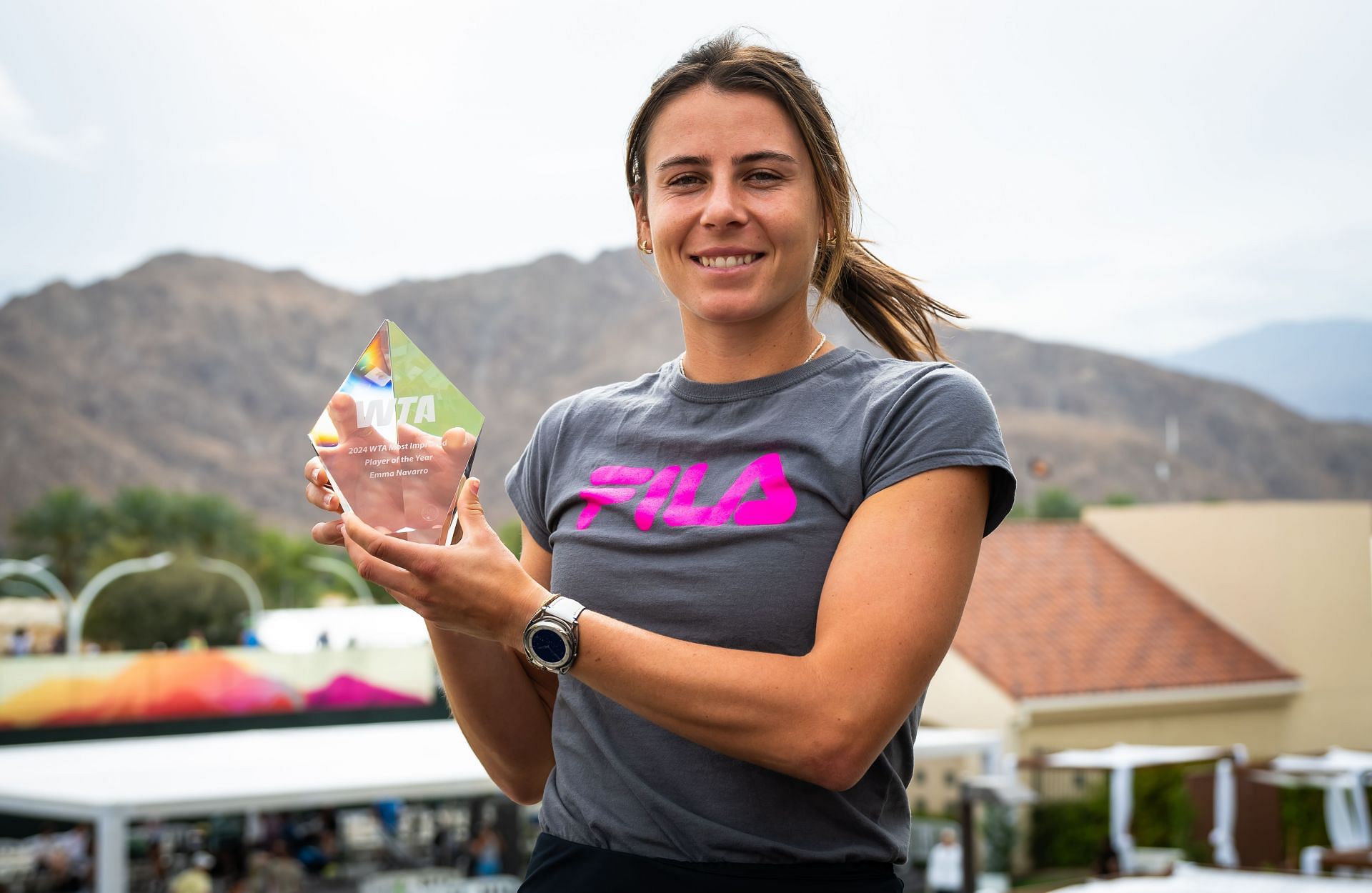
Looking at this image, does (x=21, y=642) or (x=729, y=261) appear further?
(x=21, y=642)

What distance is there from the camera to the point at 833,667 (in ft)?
4.92

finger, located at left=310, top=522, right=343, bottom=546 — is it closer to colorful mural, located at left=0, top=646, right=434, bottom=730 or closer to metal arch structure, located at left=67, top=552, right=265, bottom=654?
colorful mural, located at left=0, top=646, right=434, bottom=730

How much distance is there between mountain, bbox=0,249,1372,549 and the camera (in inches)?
4596

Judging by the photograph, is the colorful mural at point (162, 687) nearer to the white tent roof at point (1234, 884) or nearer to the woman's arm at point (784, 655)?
the white tent roof at point (1234, 884)

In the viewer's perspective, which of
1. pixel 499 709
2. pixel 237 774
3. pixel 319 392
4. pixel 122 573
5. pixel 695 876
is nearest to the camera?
pixel 695 876

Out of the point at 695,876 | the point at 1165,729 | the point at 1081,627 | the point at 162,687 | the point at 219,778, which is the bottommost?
the point at 1165,729

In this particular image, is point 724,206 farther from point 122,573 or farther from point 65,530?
point 65,530

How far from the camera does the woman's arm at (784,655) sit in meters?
1.49

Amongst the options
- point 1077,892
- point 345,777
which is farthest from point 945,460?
point 345,777

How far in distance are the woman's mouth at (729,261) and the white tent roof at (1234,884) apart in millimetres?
7585

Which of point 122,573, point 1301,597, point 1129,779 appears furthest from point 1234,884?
point 122,573

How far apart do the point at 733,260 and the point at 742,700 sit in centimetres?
58

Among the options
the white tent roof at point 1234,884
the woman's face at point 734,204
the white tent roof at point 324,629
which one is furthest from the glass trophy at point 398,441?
the white tent roof at point 324,629

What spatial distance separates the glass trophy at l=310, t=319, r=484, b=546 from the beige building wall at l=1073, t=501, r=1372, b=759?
1219 inches
